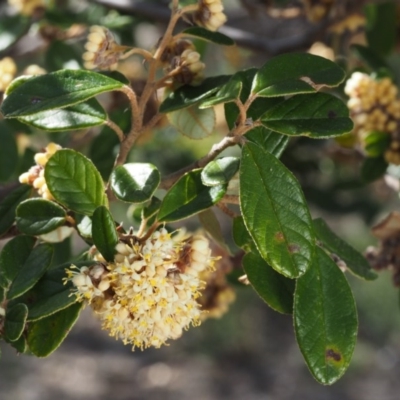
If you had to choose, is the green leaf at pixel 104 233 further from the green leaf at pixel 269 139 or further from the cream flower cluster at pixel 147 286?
the green leaf at pixel 269 139

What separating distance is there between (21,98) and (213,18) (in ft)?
0.90

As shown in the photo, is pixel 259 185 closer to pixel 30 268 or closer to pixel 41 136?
pixel 30 268

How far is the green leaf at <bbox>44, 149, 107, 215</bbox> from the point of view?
0.76m

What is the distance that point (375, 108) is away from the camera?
1.13 meters

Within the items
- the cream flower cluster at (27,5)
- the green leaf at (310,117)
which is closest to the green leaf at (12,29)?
the cream flower cluster at (27,5)

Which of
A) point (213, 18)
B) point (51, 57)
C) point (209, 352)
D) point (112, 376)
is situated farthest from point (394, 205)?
point (213, 18)

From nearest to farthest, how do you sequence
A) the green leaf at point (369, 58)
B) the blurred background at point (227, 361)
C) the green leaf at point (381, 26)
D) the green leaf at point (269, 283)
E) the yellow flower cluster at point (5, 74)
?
the green leaf at point (269, 283) → the yellow flower cluster at point (5, 74) → the green leaf at point (369, 58) → the green leaf at point (381, 26) → the blurred background at point (227, 361)

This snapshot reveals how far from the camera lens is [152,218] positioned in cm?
84

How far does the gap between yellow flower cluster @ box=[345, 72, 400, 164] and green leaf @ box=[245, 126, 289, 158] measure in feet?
1.09

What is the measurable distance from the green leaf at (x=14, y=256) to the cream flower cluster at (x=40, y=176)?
0.19 feet

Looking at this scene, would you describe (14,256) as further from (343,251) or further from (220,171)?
(343,251)

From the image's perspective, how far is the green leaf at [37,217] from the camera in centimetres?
78

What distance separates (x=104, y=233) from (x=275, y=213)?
17 cm

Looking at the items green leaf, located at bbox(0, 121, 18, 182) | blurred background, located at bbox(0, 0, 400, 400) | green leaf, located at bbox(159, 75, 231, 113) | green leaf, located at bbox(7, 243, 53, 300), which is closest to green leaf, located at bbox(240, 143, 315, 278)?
green leaf, located at bbox(159, 75, 231, 113)
